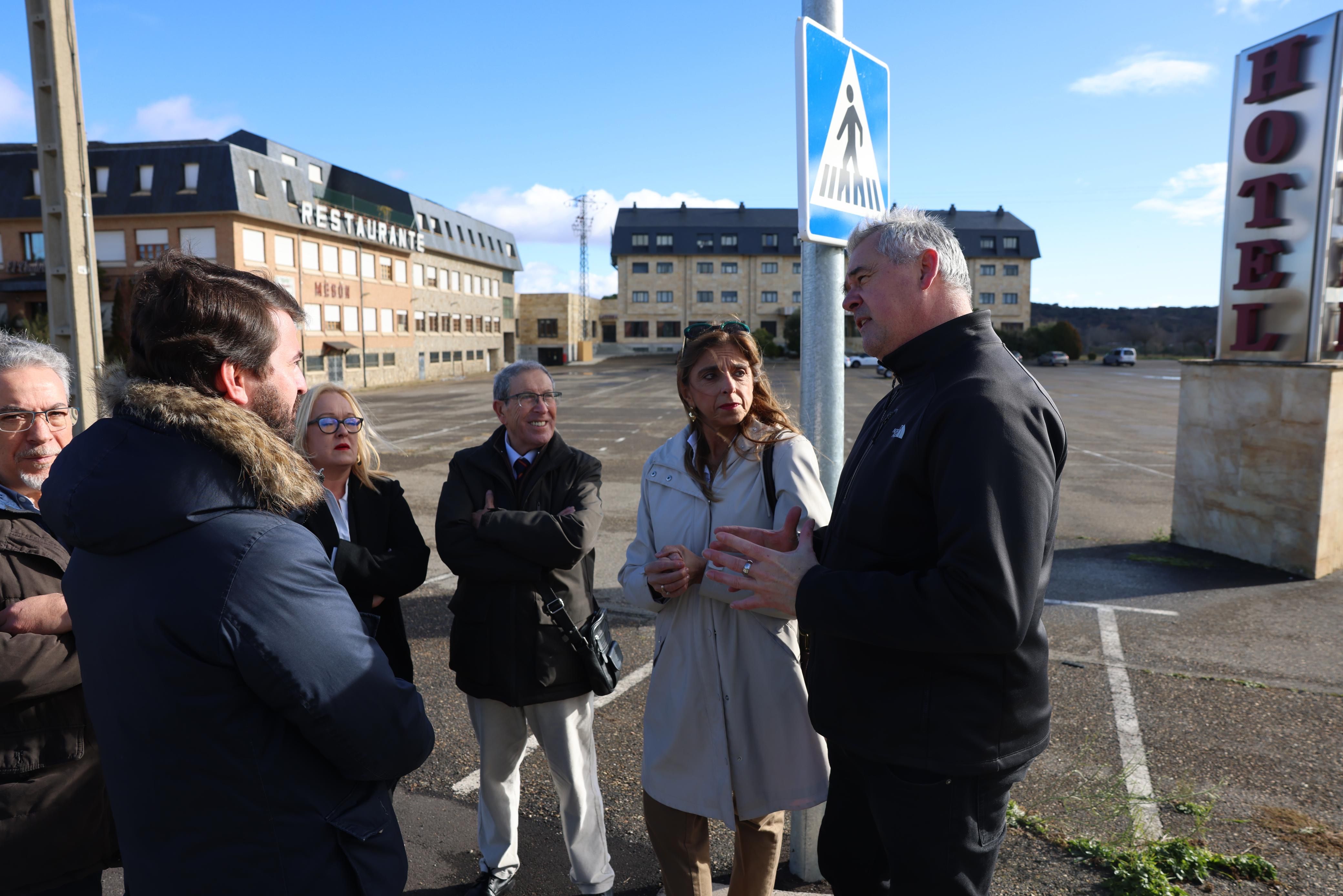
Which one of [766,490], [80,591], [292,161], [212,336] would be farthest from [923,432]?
[292,161]

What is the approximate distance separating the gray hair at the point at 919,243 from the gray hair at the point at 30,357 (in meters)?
2.64

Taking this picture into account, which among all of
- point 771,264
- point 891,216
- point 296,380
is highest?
point 771,264

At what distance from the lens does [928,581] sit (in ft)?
5.96

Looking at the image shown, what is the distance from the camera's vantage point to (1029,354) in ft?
209

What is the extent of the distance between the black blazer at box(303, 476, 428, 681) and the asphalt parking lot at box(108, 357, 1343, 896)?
0.98 m

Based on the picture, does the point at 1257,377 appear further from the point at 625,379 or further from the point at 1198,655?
the point at 625,379

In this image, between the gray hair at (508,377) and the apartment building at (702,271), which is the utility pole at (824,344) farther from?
the apartment building at (702,271)

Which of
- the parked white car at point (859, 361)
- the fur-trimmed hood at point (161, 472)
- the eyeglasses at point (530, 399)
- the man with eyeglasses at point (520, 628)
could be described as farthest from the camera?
the parked white car at point (859, 361)

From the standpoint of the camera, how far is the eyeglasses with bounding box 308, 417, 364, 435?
315cm

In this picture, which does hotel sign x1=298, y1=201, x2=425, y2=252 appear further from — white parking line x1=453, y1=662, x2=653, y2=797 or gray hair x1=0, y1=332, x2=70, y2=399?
gray hair x1=0, y1=332, x2=70, y2=399

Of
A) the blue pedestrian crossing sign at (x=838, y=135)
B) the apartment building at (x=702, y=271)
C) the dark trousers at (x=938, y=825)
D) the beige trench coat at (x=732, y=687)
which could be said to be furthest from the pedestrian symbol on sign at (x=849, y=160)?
the apartment building at (x=702, y=271)

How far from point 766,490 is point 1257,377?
685 centimetres

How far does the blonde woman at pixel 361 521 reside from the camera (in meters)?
3.01

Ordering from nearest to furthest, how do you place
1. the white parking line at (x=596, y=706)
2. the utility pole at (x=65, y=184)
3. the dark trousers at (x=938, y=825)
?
the dark trousers at (x=938, y=825), the white parking line at (x=596, y=706), the utility pole at (x=65, y=184)
